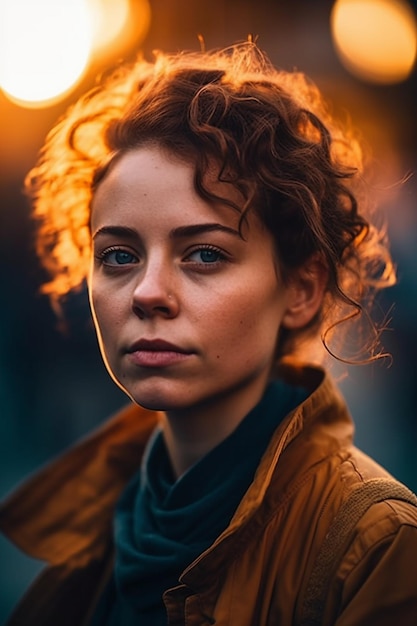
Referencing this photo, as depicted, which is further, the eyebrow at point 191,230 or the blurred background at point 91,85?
the blurred background at point 91,85

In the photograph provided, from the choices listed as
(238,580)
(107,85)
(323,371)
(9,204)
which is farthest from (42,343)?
(238,580)

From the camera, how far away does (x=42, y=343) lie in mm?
4367

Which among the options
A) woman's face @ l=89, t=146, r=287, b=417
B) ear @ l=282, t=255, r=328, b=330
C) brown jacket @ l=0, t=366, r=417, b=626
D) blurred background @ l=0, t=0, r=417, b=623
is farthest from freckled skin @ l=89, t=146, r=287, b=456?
blurred background @ l=0, t=0, r=417, b=623

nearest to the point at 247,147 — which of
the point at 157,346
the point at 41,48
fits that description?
the point at 157,346

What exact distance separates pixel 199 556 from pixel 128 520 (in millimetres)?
464

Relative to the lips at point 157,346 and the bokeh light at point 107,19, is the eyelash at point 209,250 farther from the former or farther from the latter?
the bokeh light at point 107,19

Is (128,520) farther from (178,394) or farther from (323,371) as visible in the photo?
(323,371)

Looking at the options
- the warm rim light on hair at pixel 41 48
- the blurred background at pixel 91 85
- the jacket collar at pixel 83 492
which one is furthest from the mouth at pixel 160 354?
the warm rim light on hair at pixel 41 48

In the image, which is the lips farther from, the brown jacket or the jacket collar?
the jacket collar

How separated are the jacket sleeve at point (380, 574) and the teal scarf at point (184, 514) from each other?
33 centimetres

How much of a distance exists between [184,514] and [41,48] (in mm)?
3194

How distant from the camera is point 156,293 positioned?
1.47m

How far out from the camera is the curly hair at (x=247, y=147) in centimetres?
160

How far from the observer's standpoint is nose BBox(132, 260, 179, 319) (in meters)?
1.47
